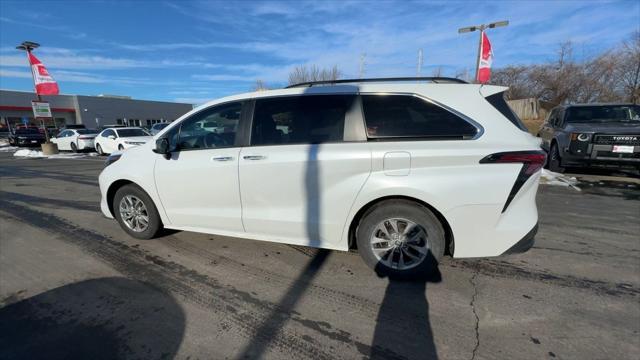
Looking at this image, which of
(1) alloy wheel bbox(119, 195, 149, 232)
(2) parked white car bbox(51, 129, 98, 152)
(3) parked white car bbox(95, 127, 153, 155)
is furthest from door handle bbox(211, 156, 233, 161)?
(2) parked white car bbox(51, 129, 98, 152)

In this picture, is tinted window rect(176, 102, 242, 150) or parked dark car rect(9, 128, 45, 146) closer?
tinted window rect(176, 102, 242, 150)

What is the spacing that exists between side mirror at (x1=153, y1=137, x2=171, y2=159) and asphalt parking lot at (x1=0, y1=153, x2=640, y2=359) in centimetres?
121

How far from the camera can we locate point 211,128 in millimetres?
3768

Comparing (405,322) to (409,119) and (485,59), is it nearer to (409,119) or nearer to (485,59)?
(409,119)

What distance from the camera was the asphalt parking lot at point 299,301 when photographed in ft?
7.67

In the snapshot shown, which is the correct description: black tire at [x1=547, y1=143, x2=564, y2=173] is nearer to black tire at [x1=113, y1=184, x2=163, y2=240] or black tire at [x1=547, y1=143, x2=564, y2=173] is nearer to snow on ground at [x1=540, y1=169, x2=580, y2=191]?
snow on ground at [x1=540, y1=169, x2=580, y2=191]

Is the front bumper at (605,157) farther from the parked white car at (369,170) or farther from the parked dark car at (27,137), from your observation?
Answer: the parked dark car at (27,137)

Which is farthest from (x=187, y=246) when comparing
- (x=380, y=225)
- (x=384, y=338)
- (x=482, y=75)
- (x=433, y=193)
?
(x=482, y=75)

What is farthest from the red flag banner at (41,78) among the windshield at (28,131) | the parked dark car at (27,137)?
the windshield at (28,131)

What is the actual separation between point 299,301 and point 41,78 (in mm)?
23771

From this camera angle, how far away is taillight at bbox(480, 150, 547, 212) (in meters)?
2.78

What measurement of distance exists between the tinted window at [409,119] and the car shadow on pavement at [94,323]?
245 cm

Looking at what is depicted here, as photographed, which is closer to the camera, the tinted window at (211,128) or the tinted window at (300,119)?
the tinted window at (300,119)

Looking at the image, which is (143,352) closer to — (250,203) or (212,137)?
(250,203)
